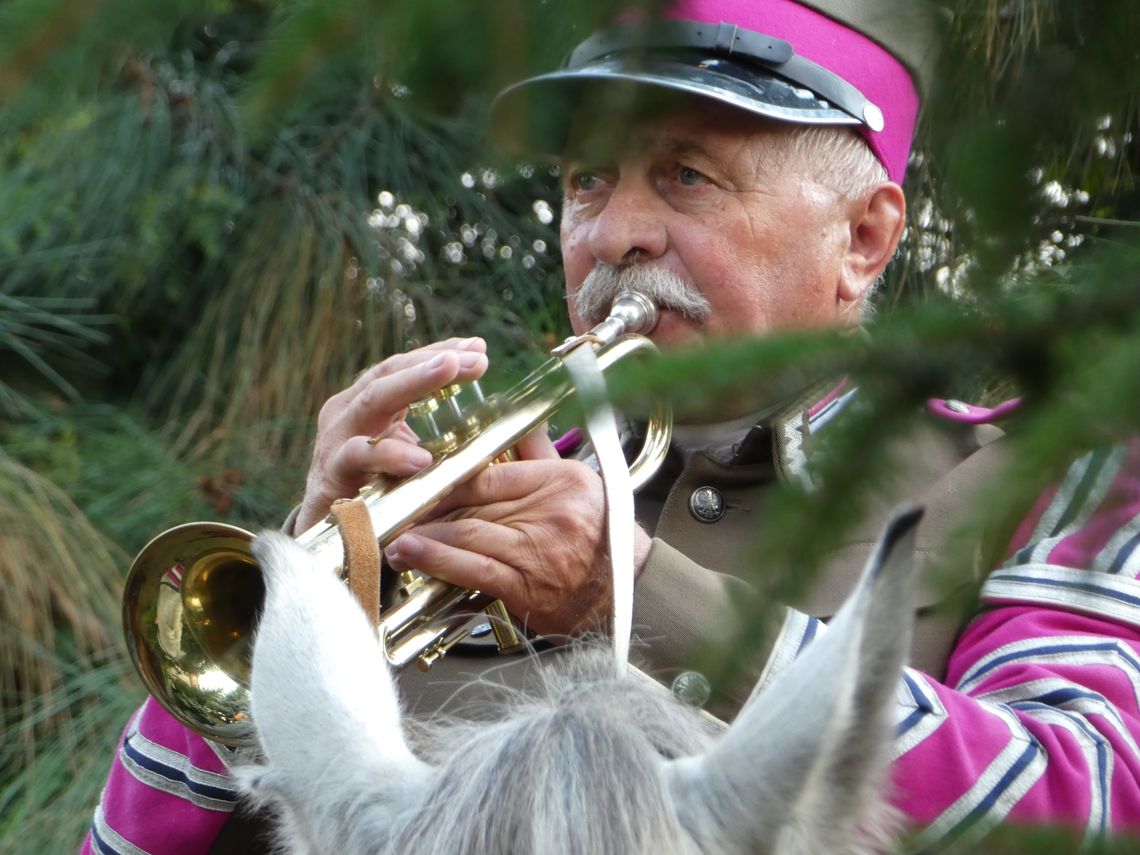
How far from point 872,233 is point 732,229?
0.32m

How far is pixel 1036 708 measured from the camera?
5.62 ft

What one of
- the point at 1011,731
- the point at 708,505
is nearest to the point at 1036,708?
the point at 1011,731

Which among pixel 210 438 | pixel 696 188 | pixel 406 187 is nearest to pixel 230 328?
pixel 210 438

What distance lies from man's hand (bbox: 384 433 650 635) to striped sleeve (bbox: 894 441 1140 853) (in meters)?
0.44

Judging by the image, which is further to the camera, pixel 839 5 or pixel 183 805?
pixel 839 5

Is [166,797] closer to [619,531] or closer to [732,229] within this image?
[619,531]

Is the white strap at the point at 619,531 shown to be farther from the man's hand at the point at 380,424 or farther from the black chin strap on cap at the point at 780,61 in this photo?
the black chin strap on cap at the point at 780,61

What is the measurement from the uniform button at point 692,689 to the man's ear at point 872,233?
1312mm

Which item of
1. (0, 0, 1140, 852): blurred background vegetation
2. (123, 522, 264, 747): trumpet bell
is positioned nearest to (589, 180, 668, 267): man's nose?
(0, 0, 1140, 852): blurred background vegetation

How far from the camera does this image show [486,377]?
0.71m

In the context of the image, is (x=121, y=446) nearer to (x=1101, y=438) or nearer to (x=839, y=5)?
(x=839, y=5)

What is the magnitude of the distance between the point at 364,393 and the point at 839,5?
0.98 metres

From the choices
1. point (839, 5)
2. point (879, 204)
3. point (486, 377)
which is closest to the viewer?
point (486, 377)

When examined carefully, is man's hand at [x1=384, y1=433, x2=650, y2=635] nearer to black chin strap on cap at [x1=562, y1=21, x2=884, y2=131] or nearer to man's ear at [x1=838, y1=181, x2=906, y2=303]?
black chin strap on cap at [x1=562, y1=21, x2=884, y2=131]
